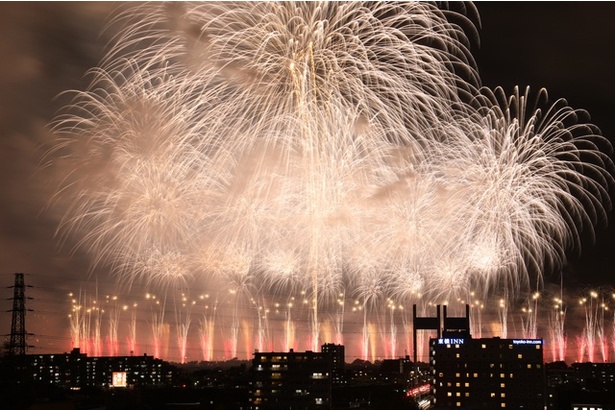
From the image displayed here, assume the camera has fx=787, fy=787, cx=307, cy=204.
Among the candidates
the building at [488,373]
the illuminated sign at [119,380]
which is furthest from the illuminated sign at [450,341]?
the illuminated sign at [119,380]

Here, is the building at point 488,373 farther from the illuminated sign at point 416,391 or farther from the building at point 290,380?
the building at point 290,380

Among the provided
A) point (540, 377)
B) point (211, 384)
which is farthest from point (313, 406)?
point (211, 384)

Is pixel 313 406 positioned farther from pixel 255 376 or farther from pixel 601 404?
pixel 601 404

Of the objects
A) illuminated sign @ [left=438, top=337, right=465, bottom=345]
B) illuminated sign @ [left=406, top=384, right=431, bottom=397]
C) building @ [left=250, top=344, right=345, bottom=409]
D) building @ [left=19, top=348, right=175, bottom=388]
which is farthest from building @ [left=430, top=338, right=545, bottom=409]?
building @ [left=19, top=348, right=175, bottom=388]

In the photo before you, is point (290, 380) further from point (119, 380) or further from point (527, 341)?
point (527, 341)

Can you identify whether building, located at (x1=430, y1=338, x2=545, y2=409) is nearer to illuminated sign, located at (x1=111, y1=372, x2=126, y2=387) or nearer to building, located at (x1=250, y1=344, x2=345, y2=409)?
building, located at (x1=250, y1=344, x2=345, y2=409)
